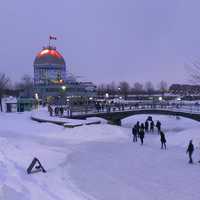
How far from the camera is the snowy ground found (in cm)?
1198

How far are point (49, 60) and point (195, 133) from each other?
109m

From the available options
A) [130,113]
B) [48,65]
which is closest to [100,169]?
[130,113]

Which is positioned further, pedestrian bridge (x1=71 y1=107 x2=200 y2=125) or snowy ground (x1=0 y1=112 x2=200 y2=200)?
pedestrian bridge (x1=71 y1=107 x2=200 y2=125)

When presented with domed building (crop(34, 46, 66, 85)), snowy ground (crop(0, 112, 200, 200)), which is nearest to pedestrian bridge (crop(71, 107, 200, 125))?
snowy ground (crop(0, 112, 200, 200))

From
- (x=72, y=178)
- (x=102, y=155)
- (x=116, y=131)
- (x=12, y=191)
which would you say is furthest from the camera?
(x=116, y=131)

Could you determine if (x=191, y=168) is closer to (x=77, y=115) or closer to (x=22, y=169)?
(x=22, y=169)

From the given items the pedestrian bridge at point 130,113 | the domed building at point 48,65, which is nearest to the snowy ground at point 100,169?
the pedestrian bridge at point 130,113

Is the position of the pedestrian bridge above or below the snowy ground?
above

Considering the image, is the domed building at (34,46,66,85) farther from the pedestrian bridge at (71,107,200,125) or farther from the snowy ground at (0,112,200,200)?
the snowy ground at (0,112,200,200)

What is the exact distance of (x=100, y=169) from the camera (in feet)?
53.9

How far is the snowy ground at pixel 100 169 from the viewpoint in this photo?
1198 cm

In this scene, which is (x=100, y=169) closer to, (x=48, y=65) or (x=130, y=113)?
(x=130, y=113)

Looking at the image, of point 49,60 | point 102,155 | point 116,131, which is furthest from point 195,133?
point 49,60

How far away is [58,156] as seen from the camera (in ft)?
62.8
